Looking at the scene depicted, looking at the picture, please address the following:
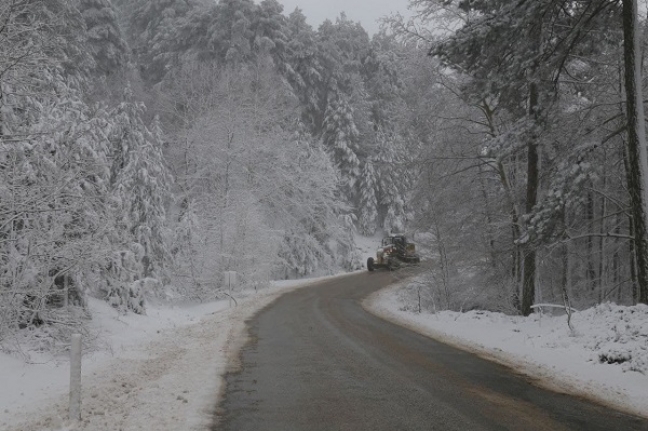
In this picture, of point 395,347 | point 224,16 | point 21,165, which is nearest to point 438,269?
point 395,347

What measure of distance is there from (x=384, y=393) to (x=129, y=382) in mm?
3775

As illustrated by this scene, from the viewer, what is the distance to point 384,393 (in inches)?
271

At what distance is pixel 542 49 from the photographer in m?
10.9

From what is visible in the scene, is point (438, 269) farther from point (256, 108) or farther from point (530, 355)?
point (256, 108)

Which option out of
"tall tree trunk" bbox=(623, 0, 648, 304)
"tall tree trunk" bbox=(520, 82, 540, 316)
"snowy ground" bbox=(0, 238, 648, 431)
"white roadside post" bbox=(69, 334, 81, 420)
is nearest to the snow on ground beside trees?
"snowy ground" bbox=(0, 238, 648, 431)

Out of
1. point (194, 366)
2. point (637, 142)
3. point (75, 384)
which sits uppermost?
point (637, 142)

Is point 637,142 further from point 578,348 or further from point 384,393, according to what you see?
point 384,393

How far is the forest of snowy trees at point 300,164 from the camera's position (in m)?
9.55

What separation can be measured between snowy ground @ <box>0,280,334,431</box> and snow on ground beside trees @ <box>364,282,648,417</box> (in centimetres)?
503

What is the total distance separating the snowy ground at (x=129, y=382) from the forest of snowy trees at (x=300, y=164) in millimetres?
1039

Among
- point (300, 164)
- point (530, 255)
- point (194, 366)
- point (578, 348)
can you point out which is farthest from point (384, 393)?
point (300, 164)

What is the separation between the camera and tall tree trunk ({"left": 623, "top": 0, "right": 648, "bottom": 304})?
9.46 meters

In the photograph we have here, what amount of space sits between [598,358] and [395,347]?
377 cm

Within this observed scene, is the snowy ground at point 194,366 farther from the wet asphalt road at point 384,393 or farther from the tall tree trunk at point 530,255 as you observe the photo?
the tall tree trunk at point 530,255
